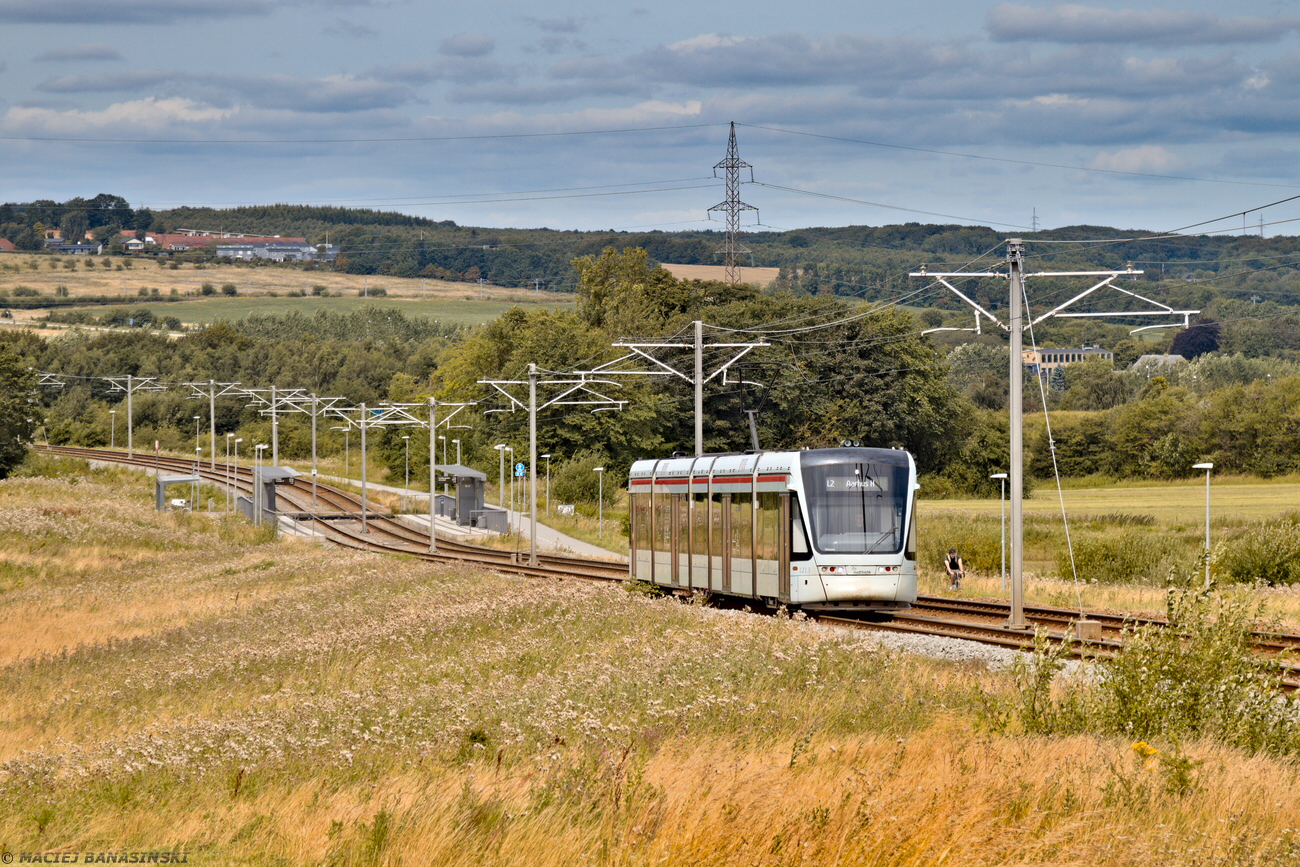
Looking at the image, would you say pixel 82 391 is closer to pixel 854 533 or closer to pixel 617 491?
pixel 617 491

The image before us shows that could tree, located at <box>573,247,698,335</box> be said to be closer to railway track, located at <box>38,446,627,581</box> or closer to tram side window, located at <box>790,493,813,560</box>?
railway track, located at <box>38,446,627,581</box>

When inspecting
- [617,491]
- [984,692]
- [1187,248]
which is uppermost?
[1187,248]

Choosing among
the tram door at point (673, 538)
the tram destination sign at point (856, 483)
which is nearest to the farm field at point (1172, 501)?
the tram door at point (673, 538)

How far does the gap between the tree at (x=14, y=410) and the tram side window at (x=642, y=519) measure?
71.8 m

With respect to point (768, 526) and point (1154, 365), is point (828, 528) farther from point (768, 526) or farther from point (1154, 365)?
point (1154, 365)

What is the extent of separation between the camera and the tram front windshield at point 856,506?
933 inches

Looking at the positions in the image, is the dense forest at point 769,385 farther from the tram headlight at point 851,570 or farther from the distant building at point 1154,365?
the tram headlight at point 851,570

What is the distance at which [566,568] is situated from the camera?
44719 millimetres

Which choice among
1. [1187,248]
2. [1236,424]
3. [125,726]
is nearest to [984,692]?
[125,726]

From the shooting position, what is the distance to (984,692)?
14.1 meters

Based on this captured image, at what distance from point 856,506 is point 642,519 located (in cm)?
844

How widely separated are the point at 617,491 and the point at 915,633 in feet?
215

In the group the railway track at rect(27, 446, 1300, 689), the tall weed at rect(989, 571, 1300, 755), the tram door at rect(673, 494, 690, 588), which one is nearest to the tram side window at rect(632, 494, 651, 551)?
the tram door at rect(673, 494, 690, 588)

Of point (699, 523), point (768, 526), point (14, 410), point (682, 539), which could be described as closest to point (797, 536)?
point (768, 526)
